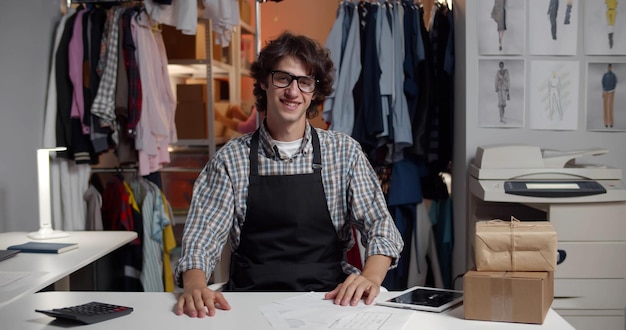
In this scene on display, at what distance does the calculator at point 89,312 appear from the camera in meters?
1.58

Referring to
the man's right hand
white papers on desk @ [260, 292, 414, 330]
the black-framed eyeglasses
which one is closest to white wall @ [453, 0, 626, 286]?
the black-framed eyeglasses

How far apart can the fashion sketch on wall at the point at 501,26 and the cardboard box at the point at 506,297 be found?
6.72ft

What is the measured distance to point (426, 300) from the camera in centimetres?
171

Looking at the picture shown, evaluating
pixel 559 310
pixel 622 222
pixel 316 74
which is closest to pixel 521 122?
pixel 622 222

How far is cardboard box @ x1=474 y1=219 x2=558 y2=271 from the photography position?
1592 mm

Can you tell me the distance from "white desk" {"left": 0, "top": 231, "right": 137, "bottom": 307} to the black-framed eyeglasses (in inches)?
40.2

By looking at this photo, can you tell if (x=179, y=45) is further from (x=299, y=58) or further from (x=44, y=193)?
(x=299, y=58)

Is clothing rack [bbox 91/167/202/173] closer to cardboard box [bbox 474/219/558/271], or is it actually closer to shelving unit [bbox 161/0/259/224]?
shelving unit [bbox 161/0/259/224]

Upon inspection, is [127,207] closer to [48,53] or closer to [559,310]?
[48,53]

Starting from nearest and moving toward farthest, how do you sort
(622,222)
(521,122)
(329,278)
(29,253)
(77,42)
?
(329,278) < (29,253) < (622,222) < (521,122) < (77,42)

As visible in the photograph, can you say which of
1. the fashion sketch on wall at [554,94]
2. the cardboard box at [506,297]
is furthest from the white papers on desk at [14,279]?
the fashion sketch on wall at [554,94]

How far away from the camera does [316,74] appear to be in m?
2.23

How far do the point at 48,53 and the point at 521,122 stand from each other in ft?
8.82

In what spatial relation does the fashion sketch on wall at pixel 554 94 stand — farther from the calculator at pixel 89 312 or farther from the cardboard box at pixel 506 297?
the calculator at pixel 89 312
